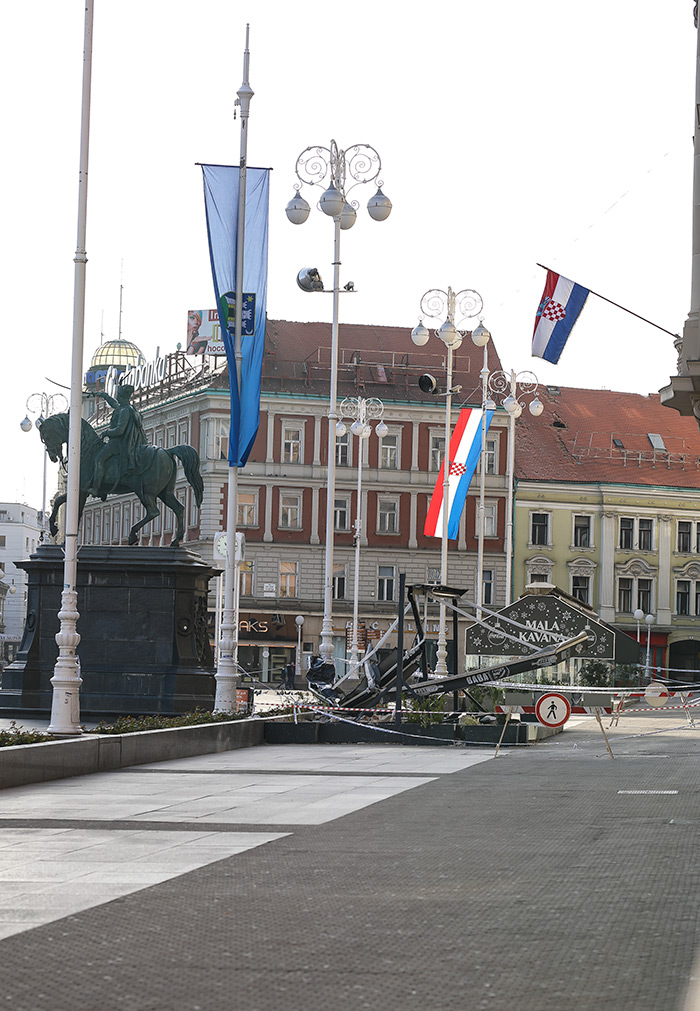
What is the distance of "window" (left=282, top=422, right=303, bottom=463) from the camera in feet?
277

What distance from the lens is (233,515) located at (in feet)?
94.0

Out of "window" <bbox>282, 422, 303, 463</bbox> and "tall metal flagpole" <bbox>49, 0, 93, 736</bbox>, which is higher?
"window" <bbox>282, 422, 303, 463</bbox>

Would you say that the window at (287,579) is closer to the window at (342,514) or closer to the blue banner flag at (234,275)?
the window at (342,514)

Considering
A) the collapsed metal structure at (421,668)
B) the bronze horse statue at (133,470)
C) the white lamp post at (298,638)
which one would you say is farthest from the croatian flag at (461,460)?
the white lamp post at (298,638)

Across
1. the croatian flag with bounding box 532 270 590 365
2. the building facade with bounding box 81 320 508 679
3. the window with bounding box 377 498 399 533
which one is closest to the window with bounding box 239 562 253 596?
the building facade with bounding box 81 320 508 679

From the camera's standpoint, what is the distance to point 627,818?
46.9ft

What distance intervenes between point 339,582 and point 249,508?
20.3ft

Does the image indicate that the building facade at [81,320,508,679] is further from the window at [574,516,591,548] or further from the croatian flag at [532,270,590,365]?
the croatian flag at [532,270,590,365]

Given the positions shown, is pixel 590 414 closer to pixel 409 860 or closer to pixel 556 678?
pixel 556 678

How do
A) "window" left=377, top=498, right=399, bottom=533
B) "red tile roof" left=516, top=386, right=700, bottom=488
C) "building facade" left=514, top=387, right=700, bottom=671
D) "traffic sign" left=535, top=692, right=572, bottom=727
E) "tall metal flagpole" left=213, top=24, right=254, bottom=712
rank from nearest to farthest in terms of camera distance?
"traffic sign" left=535, top=692, right=572, bottom=727, "tall metal flagpole" left=213, top=24, right=254, bottom=712, "window" left=377, top=498, right=399, bottom=533, "building facade" left=514, top=387, right=700, bottom=671, "red tile roof" left=516, top=386, right=700, bottom=488

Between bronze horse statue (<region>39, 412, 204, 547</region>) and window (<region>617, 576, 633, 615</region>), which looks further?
window (<region>617, 576, 633, 615</region>)

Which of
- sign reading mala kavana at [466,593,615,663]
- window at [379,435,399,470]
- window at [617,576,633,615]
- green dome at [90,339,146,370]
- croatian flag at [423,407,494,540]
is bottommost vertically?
sign reading mala kavana at [466,593,615,663]

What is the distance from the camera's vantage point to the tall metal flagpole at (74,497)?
65.3ft

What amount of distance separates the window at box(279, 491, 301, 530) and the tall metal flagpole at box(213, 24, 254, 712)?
177 feet
